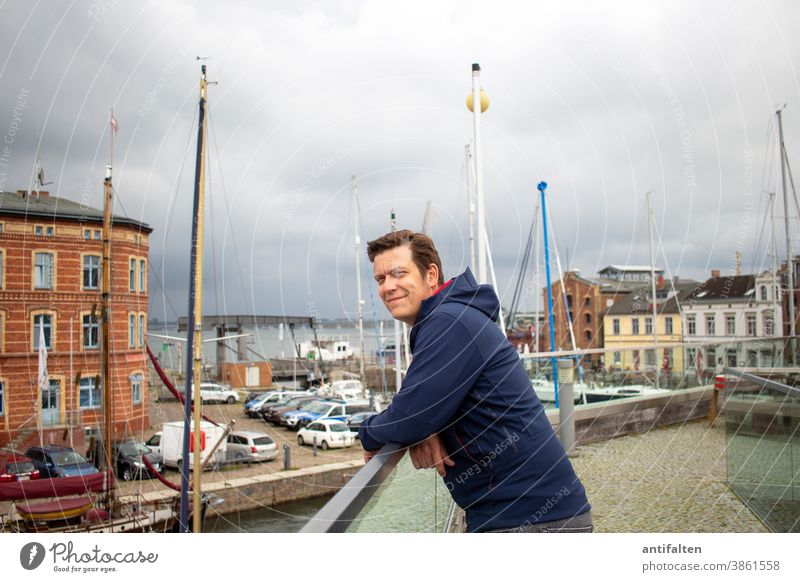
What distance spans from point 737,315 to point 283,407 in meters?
11.2

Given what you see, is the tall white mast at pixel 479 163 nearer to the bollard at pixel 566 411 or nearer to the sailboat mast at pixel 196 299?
the bollard at pixel 566 411

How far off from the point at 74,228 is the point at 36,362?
0.77 m

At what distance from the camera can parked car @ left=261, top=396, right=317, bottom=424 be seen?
1249cm

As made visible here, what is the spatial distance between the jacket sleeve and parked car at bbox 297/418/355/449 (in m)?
11.1

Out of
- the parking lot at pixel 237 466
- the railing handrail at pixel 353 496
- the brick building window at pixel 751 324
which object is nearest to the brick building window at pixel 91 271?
the parking lot at pixel 237 466

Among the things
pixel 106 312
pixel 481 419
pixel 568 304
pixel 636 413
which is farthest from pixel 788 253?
pixel 568 304

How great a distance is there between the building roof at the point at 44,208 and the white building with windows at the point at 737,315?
9.88ft

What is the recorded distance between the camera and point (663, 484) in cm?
393

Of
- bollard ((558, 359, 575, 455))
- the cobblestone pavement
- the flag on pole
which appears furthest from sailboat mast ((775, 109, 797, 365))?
the flag on pole

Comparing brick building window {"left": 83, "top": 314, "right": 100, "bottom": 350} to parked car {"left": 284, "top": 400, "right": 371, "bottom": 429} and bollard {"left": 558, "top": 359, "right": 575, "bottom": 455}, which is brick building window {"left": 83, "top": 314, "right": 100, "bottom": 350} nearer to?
bollard {"left": 558, "top": 359, "right": 575, "bottom": 455}

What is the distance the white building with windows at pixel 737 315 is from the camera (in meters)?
3.10

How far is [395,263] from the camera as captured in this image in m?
1.34
